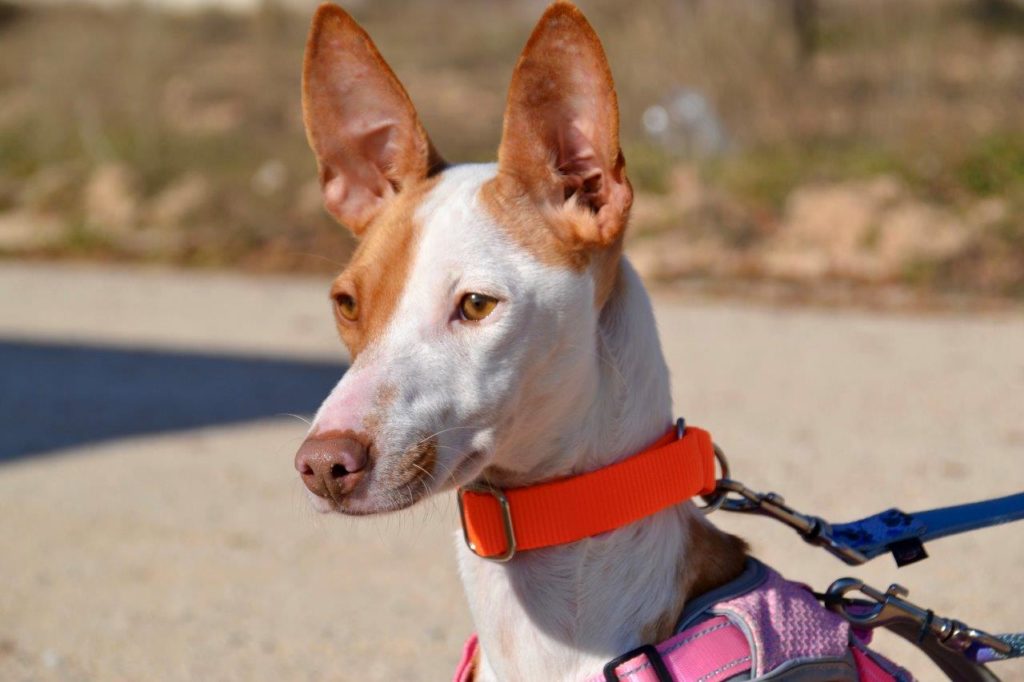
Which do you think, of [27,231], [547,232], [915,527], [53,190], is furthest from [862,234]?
[547,232]

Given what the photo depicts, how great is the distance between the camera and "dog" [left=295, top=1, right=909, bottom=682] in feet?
7.09

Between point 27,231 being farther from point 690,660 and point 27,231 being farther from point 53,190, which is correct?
point 690,660

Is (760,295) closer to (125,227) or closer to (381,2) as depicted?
(125,227)

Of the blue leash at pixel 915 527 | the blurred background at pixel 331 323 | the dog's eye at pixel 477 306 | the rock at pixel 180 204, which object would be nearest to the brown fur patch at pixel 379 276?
the dog's eye at pixel 477 306

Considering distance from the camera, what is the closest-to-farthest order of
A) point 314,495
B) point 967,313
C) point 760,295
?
point 314,495, point 967,313, point 760,295

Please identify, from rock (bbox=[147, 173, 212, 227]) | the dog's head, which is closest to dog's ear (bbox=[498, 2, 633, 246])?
the dog's head

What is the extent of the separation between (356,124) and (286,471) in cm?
378

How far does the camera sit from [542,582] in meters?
2.33

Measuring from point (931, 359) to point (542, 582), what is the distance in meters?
6.12

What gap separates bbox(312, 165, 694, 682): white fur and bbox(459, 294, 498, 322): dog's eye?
1 cm

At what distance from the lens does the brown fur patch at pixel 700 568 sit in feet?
7.54

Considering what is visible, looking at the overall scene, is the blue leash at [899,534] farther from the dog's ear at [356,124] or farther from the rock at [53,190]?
the rock at [53,190]

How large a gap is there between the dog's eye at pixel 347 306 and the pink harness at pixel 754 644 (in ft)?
2.42

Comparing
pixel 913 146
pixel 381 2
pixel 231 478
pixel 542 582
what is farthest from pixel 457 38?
pixel 542 582
